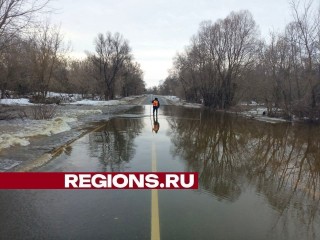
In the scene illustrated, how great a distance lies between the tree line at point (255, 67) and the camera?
3152cm

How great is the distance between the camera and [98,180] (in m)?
8.61

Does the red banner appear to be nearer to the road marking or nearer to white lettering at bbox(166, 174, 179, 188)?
white lettering at bbox(166, 174, 179, 188)

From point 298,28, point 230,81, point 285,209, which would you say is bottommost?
point 285,209

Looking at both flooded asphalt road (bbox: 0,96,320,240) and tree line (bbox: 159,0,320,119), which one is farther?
tree line (bbox: 159,0,320,119)

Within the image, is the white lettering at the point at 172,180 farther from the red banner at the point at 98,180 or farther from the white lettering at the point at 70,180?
the white lettering at the point at 70,180

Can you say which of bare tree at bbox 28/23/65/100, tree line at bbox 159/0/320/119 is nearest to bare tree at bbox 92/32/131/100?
tree line at bbox 159/0/320/119

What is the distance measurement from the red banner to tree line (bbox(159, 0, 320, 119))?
25.0m

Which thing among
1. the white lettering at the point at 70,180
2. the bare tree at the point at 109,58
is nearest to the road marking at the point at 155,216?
the white lettering at the point at 70,180

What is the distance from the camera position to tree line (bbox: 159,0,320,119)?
31.5 metres

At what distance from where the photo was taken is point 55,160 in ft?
35.3

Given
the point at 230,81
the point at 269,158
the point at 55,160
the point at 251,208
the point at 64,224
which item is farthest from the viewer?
the point at 230,81

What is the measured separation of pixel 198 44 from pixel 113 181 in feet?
183

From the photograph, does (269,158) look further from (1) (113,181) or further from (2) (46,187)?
(2) (46,187)

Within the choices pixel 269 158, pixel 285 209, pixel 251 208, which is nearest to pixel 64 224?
pixel 251 208
